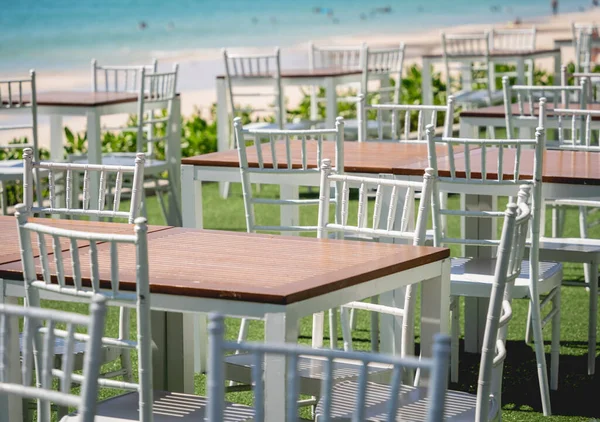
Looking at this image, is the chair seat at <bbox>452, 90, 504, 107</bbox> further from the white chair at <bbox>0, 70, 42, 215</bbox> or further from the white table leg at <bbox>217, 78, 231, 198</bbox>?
the white chair at <bbox>0, 70, 42, 215</bbox>

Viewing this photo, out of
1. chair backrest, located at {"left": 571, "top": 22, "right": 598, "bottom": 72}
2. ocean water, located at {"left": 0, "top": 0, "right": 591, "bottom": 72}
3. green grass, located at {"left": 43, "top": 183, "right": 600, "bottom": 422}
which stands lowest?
green grass, located at {"left": 43, "top": 183, "right": 600, "bottom": 422}

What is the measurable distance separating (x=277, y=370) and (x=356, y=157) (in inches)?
84.9

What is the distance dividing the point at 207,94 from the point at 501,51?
1435 cm

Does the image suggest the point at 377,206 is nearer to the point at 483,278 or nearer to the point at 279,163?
the point at 483,278

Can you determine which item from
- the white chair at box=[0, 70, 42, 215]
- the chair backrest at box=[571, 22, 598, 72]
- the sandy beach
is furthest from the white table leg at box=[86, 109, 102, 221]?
the sandy beach

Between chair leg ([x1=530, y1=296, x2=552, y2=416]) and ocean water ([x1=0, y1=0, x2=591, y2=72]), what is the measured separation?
29869 millimetres

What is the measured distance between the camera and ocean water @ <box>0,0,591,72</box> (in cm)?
3638

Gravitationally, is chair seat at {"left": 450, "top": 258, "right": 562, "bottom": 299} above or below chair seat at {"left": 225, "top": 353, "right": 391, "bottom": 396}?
above

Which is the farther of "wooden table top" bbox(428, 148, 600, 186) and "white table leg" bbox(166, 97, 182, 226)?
"white table leg" bbox(166, 97, 182, 226)

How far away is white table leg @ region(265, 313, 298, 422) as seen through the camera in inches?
94.0

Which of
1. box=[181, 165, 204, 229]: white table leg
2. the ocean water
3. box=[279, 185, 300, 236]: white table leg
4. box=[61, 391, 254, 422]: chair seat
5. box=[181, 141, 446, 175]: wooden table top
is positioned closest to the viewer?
box=[61, 391, 254, 422]: chair seat

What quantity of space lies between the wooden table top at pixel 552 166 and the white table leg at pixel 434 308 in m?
0.96

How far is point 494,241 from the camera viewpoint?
3.57 m

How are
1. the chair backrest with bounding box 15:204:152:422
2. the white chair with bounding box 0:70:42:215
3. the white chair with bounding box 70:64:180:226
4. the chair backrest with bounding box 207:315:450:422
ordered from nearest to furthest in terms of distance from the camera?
the chair backrest with bounding box 207:315:450:422 < the chair backrest with bounding box 15:204:152:422 < the white chair with bounding box 0:70:42:215 < the white chair with bounding box 70:64:180:226
